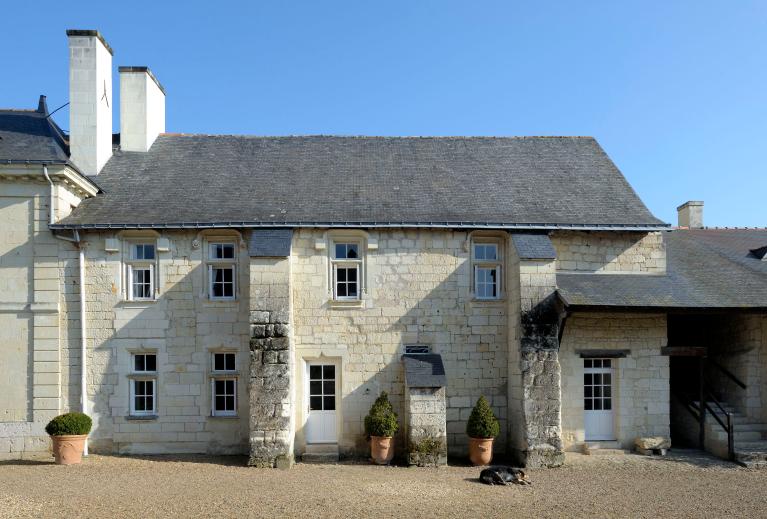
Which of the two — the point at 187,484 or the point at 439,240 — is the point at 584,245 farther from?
the point at 187,484

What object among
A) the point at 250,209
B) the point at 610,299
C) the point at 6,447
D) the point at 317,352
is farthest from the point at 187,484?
the point at 610,299

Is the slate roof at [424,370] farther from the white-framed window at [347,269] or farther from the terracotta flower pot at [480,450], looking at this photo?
the white-framed window at [347,269]

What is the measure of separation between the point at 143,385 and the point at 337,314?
424 cm

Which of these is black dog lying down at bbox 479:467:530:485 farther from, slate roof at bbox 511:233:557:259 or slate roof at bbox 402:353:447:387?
slate roof at bbox 511:233:557:259

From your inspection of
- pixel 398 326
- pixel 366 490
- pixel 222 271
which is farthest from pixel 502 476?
pixel 222 271

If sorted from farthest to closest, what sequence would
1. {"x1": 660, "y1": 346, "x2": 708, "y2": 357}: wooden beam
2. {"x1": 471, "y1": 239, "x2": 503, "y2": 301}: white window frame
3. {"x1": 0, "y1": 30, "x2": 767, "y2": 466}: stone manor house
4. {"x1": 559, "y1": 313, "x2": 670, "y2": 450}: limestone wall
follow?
{"x1": 471, "y1": 239, "x2": 503, "y2": 301}: white window frame
{"x1": 660, "y1": 346, "x2": 708, "y2": 357}: wooden beam
{"x1": 559, "y1": 313, "x2": 670, "y2": 450}: limestone wall
{"x1": 0, "y1": 30, "x2": 767, "y2": 466}: stone manor house

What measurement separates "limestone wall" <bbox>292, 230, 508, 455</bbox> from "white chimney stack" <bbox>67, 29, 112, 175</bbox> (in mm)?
5354

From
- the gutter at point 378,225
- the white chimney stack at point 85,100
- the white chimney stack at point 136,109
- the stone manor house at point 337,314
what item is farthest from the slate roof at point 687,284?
the white chimney stack at point 85,100

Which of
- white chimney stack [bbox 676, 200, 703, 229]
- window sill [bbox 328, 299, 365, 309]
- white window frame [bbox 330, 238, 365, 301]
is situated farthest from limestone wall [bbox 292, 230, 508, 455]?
white chimney stack [bbox 676, 200, 703, 229]

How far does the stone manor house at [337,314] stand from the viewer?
1225 cm

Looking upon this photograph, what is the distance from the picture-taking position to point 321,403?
42.6 feet

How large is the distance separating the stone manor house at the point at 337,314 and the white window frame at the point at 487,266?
0.10 ft

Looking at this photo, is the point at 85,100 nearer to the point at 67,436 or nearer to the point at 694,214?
the point at 67,436

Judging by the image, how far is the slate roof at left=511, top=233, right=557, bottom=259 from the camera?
12.4 m
